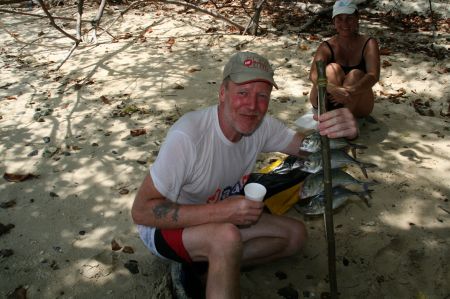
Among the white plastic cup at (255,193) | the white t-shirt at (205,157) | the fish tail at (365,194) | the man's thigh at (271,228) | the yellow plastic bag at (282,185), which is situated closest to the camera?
the white plastic cup at (255,193)

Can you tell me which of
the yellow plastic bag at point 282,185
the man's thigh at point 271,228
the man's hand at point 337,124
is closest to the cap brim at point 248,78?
the man's hand at point 337,124

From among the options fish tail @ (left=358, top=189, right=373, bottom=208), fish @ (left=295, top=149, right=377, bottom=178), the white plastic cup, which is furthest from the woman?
the white plastic cup

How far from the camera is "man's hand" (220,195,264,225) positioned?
2.08 meters

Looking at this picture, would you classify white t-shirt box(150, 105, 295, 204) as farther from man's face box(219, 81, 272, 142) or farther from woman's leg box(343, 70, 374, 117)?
woman's leg box(343, 70, 374, 117)

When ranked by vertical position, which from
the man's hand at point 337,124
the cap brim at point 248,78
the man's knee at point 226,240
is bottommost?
the man's knee at point 226,240

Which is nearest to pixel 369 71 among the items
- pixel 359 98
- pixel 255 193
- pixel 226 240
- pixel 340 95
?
pixel 359 98

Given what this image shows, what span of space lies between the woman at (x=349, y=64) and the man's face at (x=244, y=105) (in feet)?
6.66

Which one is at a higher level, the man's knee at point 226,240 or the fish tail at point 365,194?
the man's knee at point 226,240

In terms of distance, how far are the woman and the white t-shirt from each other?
158cm

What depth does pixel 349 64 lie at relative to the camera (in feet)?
14.6

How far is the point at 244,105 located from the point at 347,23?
2496mm

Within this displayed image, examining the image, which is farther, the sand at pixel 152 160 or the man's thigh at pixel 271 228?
the sand at pixel 152 160

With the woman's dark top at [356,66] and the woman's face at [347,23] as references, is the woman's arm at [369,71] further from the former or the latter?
the woman's face at [347,23]

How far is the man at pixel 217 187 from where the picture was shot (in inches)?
83.0
